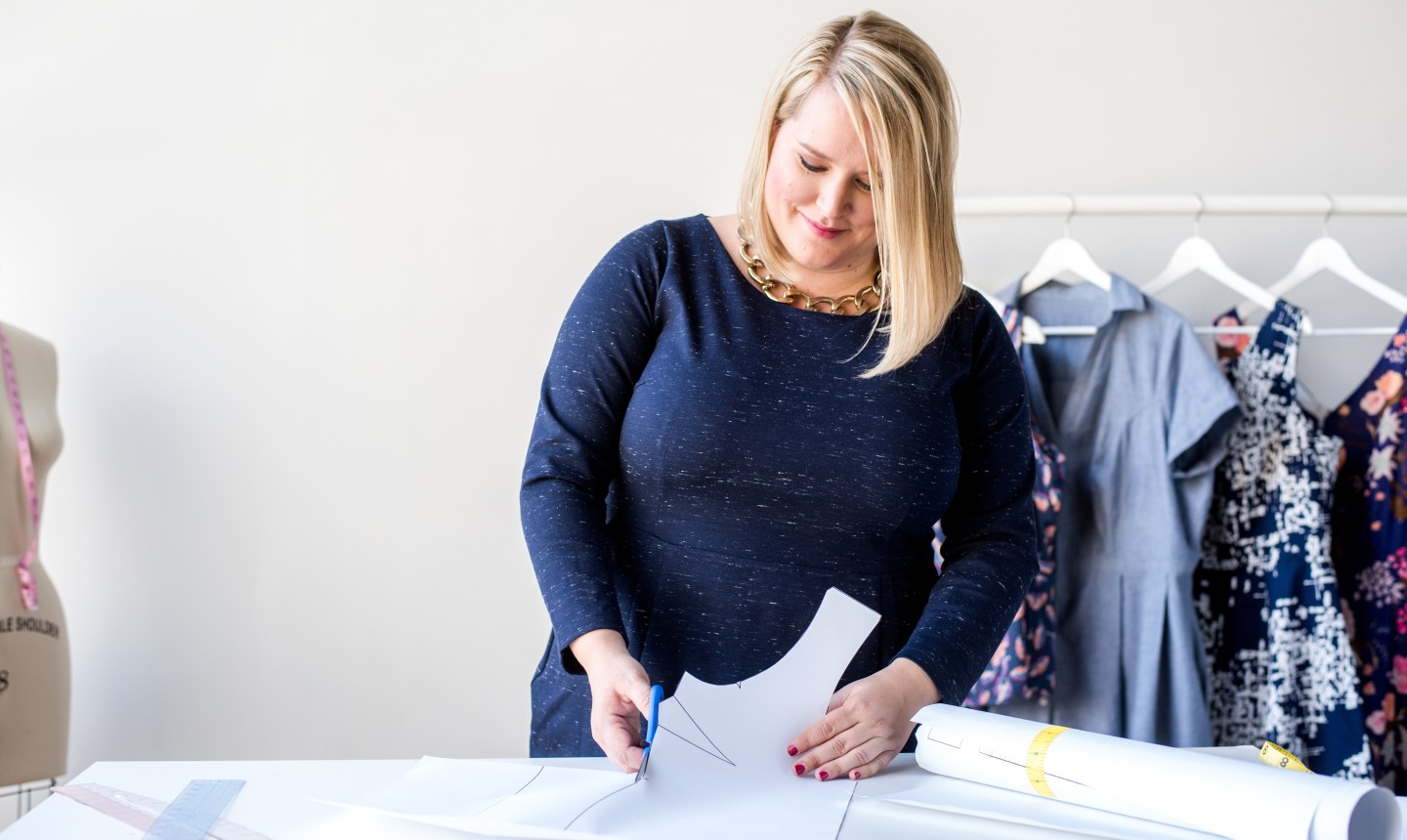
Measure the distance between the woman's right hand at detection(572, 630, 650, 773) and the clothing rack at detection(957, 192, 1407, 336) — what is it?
1.13 metres

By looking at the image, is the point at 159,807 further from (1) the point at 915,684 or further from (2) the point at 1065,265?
(2) the point at 1065,265

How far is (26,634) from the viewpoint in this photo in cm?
149

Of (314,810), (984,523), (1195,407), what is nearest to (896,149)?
(984,523)

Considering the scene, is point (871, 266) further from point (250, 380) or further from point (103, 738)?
point (103, 738)

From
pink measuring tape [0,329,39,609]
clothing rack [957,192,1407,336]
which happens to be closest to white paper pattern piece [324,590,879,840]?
pink measuring tape [0,329,39,609]

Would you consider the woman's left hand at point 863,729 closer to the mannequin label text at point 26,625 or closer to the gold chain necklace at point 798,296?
the gold chain necklace at point 798,296

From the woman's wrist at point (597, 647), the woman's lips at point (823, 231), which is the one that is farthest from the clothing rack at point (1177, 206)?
the woman's wrist at point (597, 647)

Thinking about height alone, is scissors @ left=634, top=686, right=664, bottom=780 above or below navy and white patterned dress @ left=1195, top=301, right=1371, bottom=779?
above

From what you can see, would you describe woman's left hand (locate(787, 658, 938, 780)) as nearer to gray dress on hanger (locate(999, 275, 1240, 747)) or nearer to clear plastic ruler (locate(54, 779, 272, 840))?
clear plastic ruler (locate(54, 779, 272, 840))

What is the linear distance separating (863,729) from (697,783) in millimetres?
145

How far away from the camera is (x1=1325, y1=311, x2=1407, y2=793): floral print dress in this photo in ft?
5.82

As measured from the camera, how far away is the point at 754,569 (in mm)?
1030

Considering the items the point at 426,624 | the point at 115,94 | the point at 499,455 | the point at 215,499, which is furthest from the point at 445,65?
the point at 426,624

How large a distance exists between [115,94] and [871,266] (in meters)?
1.43
